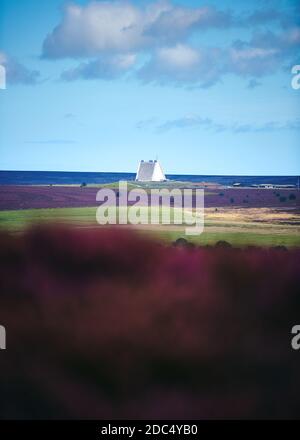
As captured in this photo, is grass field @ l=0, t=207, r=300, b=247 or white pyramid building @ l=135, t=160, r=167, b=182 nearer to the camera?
grass field @ l=0, t=207, r=300, b=247

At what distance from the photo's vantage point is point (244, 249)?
127 inches

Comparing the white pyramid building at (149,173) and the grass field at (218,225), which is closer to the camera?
the grass field at (218,225)

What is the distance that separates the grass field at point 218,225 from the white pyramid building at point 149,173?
874 millimetres

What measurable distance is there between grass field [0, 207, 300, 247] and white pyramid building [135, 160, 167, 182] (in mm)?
874

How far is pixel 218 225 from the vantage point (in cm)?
367

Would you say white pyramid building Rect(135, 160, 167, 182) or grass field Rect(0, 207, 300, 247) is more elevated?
white pyramid building Rect(135, 160, 167, 182)

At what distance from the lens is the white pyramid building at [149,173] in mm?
4561

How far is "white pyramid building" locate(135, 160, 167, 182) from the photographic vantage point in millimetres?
4561

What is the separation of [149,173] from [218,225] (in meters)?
1.50

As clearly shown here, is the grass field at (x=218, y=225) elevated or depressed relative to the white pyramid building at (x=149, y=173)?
depressed

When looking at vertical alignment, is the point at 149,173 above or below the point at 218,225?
above

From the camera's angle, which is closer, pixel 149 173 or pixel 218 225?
pixel 218 225
